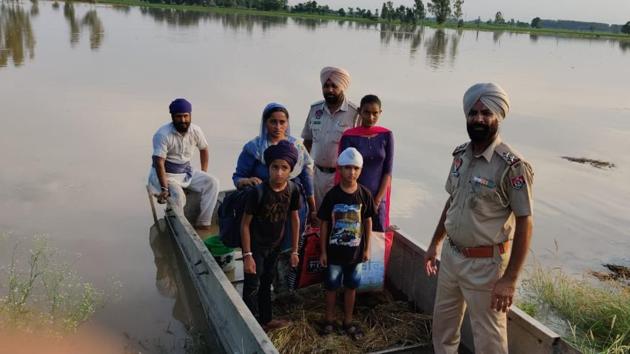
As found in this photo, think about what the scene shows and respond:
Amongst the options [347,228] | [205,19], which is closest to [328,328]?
[347,228]

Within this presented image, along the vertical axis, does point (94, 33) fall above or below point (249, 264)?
above

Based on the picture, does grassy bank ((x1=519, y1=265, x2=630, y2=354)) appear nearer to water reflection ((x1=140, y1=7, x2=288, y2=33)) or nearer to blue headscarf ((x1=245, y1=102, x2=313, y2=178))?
blue headscarf ((x1=245, y1=102, x2=313, y2=178))

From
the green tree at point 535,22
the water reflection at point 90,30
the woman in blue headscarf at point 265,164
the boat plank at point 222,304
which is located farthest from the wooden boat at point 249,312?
the green tree at point 535,22

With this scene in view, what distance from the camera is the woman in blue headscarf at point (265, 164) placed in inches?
144

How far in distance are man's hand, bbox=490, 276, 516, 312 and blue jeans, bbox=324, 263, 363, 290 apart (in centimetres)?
115

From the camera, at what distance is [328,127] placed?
4195mm

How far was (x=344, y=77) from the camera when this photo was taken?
403 centimetres

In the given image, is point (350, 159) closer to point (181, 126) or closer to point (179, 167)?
point (181, 126)

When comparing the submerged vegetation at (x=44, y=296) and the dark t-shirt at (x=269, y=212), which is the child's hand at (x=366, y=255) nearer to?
the dark t-shirt at (x=269, y=212)

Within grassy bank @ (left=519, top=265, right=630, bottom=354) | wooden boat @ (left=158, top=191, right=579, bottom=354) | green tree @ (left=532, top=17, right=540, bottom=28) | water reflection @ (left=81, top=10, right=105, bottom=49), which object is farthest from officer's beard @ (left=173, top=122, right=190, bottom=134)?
green tree @ (left=532, top=17, right=540, bottom=28)

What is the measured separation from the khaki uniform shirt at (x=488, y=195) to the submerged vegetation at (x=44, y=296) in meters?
2.90

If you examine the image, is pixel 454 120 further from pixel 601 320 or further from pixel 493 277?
pixel 493 277

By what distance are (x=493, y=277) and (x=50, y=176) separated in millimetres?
6425

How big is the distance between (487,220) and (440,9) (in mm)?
81021
